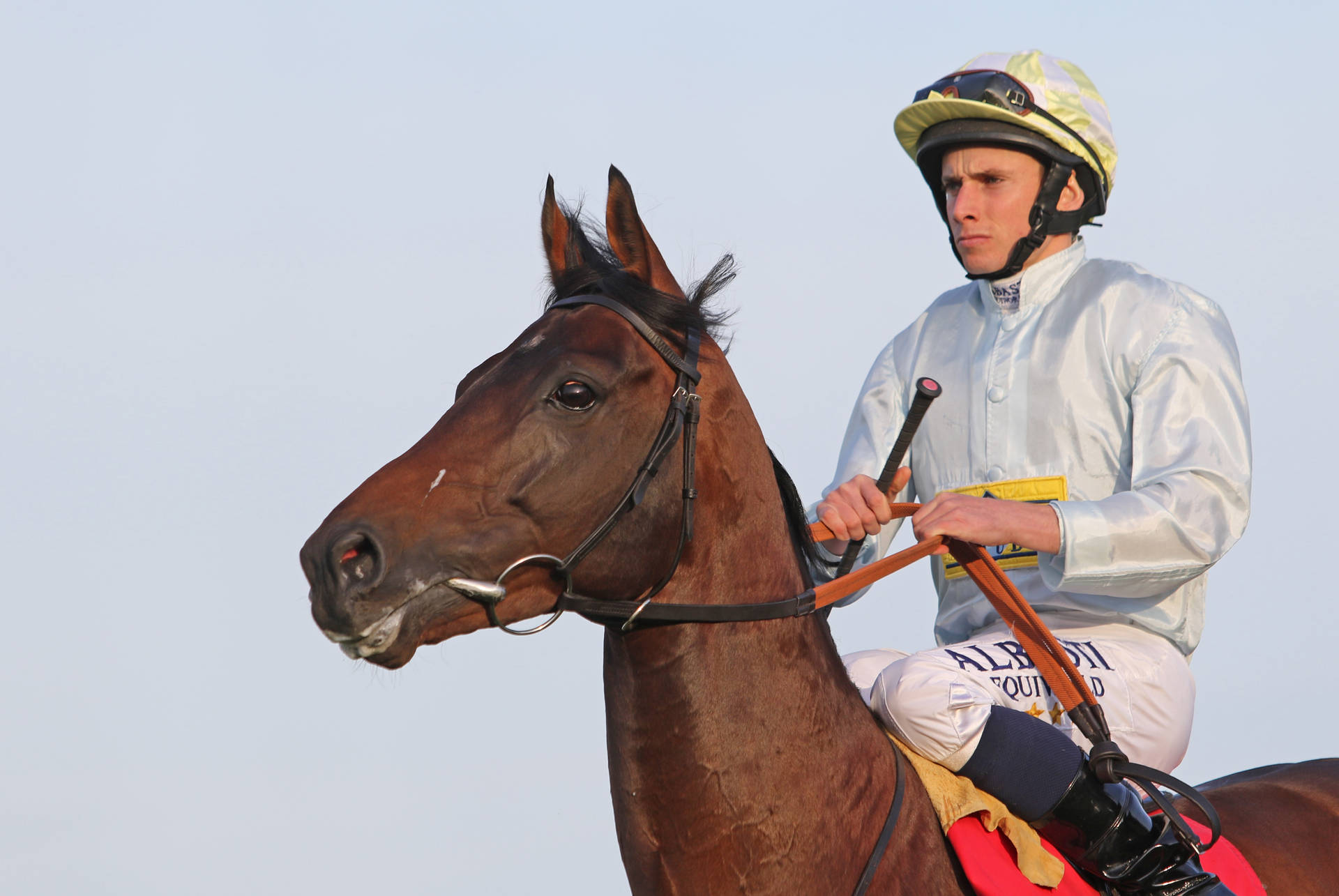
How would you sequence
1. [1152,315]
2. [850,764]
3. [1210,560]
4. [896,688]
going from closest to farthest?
[850,764] < [896,688] < [1210,560] < [1152,315]

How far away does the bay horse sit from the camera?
2.71 m

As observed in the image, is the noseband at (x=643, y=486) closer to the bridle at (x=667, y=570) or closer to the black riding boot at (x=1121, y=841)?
the bridle at (x=667, y=570)

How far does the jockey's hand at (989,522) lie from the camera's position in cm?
336

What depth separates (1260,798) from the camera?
166 inches

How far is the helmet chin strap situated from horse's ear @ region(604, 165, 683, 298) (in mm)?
1499

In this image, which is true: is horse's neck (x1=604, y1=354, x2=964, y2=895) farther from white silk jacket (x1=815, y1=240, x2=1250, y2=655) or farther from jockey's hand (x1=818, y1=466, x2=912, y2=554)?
white silk jacket (x1=815, y1=240, x2=1250, y2=655)

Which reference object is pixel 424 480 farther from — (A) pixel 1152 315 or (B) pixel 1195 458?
(A) pixel 1152 315

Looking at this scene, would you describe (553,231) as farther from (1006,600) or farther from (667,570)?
(1006,600)

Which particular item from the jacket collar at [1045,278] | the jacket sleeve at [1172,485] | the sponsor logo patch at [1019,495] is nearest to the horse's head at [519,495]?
the jacket sleeve at [1172,485]

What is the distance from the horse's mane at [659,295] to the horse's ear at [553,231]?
0.04 m

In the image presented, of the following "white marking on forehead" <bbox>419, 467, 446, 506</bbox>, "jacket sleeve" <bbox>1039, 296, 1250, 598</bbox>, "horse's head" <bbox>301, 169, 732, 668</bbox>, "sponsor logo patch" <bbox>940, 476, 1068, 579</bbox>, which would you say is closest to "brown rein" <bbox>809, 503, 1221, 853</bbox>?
"jacket sleeve" <bbox>1039, 296, 1250, 598</bbox>

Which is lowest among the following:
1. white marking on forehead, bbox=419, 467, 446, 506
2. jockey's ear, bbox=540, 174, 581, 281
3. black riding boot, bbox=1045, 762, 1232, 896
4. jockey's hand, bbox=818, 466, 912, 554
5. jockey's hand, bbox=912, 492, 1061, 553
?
black riding boot, bbox=1045, 762, 1232, 896

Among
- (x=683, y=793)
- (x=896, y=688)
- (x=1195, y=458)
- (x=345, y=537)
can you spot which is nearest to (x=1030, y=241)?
(x=1195, y=458)

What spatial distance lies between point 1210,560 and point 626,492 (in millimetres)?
1715
